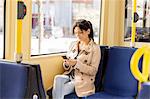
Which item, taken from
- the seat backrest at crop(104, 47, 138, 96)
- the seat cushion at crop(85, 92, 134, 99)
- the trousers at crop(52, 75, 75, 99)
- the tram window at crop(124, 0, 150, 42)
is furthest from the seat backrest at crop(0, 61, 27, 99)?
the tram window at crop(124, 0, 150, 42)

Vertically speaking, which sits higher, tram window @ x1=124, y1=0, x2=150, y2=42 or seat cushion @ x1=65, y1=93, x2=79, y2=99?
tram window @ x1=124, y1=0, x2=150, y2=42

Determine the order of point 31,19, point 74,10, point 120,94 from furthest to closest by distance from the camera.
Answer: point 74,10 → point 120,94 → point 31,19

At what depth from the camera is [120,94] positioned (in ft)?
11.3

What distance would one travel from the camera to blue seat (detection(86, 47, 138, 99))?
339 centimetres

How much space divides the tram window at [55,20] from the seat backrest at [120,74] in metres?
0.74

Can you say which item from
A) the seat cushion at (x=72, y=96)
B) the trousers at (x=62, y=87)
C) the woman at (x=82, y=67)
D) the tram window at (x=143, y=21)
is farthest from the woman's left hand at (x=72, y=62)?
the tram window at (x=143, y=21)

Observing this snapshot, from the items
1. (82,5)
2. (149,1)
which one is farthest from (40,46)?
(149,1)

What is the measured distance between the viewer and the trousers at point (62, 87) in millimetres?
3242

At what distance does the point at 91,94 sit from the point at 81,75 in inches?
9.5

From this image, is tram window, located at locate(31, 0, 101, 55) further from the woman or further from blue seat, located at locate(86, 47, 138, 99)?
blue seat, located at locate(86, 47, 138, 99)

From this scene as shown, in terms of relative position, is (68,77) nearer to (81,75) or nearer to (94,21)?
(81,75)

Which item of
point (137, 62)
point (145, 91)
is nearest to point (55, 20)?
point (137, 62)

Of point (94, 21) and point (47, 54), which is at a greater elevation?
point (94, 21)

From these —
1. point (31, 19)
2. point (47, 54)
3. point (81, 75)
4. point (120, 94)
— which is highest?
point (31, 19)
